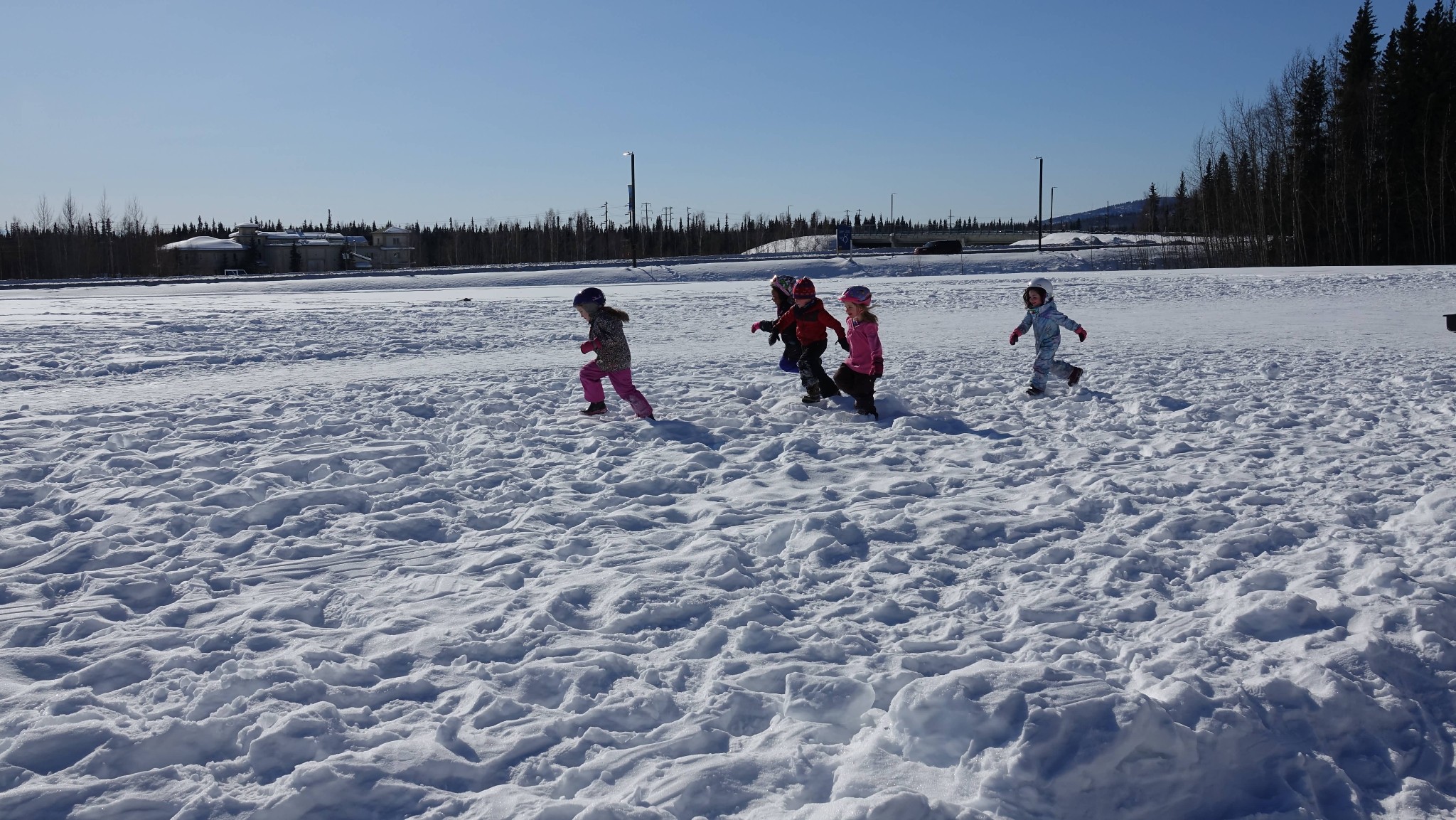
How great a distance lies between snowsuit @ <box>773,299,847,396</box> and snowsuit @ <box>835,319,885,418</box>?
0.30 m

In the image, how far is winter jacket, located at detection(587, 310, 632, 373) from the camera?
8.09 metres

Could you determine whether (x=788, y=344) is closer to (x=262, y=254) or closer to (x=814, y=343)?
(x=814, y=343)

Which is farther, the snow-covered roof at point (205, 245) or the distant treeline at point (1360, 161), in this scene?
the snow-covered roof at point (205, 245)

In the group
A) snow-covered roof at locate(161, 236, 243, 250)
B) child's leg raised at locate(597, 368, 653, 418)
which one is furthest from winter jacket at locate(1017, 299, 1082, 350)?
snow-covered roof at locate(161, 236, 243, 250)

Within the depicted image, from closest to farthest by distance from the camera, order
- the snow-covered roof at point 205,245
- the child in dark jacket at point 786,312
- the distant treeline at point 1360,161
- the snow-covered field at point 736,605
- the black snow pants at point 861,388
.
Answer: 1. the snow-covered field at point 736,605
2. the black snow pants at point 861,388
3. the child in dark jacket at point 786,312
4. the distant treeline at point 1360,161
5. the snow-covered roof at point 205,245

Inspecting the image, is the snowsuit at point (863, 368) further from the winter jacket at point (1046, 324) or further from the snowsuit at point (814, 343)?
the winter jacket at point (1046, 324)

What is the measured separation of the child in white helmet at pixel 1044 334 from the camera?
8.98 metres

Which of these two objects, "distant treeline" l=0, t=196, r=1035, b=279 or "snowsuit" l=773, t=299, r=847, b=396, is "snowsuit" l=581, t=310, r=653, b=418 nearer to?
"snowsuit" l=773, t=299, r=847, b=396

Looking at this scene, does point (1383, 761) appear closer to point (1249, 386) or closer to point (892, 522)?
point (892, 522)

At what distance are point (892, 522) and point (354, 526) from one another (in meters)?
3.05

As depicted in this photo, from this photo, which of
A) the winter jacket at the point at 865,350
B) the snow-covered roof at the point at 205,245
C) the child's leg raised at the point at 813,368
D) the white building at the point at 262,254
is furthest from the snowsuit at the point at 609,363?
the snow-covered roof at the point at 205,245

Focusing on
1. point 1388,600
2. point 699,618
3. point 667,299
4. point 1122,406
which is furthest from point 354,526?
point 667,299

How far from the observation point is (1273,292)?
21344mm

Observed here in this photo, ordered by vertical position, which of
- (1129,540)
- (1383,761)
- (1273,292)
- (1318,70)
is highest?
(1318,70)
